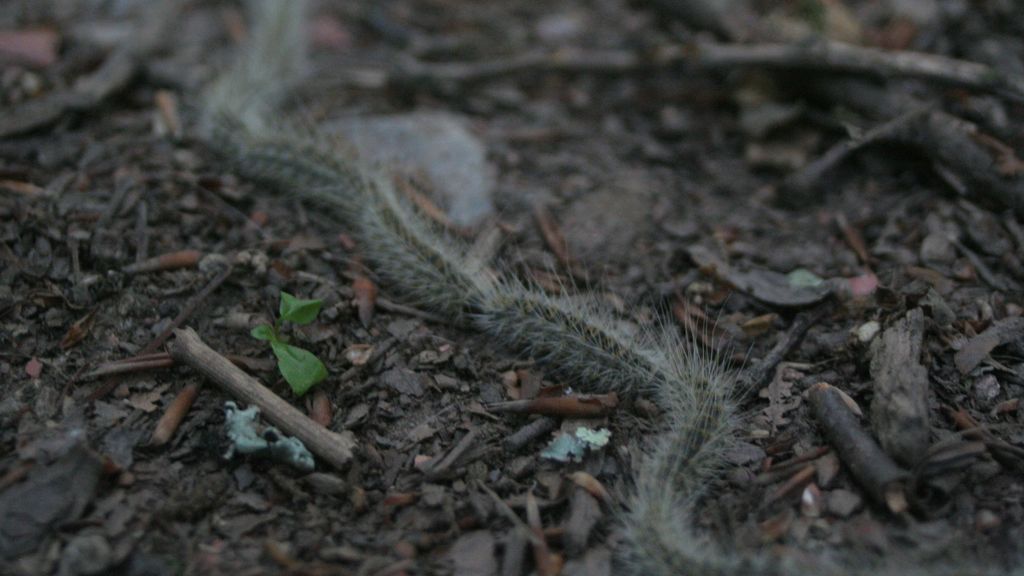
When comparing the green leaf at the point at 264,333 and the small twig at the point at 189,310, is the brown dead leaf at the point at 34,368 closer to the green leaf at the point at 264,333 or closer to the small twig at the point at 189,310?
the small twig at the point at 189,310

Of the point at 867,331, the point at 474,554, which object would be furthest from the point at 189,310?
the point at 867,331

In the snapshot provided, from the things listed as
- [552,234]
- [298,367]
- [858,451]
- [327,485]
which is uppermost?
[552,234]

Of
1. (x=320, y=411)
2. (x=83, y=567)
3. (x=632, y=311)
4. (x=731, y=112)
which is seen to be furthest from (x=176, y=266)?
(x=731, y=112)

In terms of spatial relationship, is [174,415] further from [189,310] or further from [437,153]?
[437,153]

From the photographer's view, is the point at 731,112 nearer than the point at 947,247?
No

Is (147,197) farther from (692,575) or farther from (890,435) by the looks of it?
(890,435)

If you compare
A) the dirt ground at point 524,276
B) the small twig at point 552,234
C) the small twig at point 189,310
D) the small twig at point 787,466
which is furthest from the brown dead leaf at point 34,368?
the small twig at point 787,466
